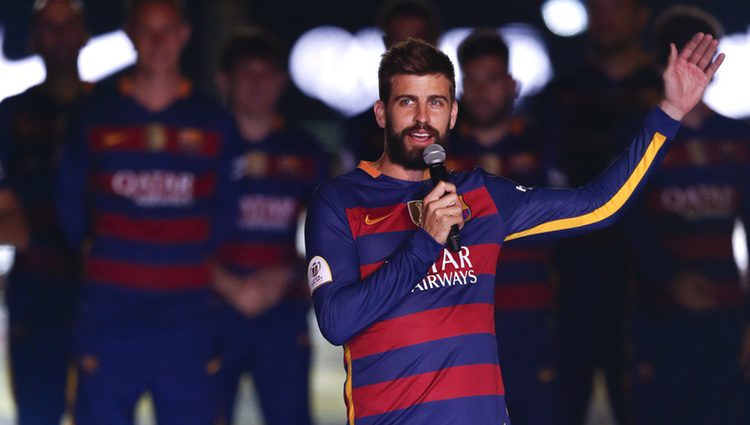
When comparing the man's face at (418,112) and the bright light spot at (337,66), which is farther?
the bright light spot at (337,66)

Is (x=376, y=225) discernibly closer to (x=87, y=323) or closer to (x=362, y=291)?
(x=362, y=291)

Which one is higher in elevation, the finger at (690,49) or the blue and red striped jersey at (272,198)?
the finger at (690,49)

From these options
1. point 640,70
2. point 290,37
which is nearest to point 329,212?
point 640,70

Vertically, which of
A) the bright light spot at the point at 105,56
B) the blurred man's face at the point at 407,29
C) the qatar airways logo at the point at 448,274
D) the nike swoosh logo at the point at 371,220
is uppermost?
the nike swoosh logo at the point at 371,220

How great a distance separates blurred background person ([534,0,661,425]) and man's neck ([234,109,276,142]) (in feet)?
4.04

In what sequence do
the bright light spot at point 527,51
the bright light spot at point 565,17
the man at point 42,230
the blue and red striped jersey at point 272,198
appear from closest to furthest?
the man at point 42,230 < the blue and red striped jersey at point 272,198 < the bright light spot at point 565,17 < the bright light spot at point 527,51

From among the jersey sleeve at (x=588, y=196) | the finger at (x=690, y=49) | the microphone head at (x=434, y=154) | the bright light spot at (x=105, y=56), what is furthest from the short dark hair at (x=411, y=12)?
the bright light spot at (x=105, y=56)

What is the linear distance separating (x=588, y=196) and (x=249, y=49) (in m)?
2.40

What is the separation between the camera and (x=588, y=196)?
3508 millimetres

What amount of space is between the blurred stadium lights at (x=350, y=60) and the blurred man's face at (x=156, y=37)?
25.4 ft

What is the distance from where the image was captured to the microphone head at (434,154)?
311cm

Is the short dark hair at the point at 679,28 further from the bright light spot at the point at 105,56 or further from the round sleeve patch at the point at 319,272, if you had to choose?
the bright light spot at the point at 105,56

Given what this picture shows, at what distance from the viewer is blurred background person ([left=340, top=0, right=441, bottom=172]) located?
17.4ft

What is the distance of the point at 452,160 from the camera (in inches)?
203
